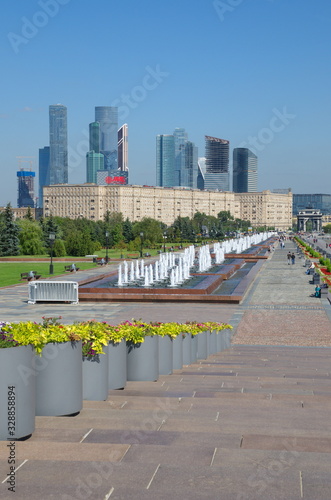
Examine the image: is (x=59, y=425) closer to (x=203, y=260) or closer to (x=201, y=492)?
(x=201, y=492)

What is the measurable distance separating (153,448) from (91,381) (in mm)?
2134

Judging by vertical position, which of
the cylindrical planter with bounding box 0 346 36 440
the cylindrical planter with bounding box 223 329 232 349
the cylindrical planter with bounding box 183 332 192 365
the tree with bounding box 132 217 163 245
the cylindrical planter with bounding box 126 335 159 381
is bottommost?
the cylindrical planter with bounding box 223 329 232 349

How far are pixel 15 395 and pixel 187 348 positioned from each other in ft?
22.8

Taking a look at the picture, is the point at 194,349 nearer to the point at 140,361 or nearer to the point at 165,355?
the point at 165,355

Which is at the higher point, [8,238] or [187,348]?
[8,238]

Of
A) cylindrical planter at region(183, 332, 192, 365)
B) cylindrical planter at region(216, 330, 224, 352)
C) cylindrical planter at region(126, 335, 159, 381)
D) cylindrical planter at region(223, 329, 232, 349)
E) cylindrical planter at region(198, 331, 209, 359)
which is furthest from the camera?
cylindrical planter at region(223, 329, 232, 349)

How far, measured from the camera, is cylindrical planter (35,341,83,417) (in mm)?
6004

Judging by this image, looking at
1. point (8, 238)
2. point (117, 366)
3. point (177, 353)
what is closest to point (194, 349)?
point (177, 353)

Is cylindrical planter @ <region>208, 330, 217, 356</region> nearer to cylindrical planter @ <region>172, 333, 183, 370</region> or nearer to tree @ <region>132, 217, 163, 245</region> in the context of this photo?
cylindrical planter @ <region>172, 333, 183, 370</region>

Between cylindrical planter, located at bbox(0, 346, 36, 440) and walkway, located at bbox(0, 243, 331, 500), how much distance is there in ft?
0.40

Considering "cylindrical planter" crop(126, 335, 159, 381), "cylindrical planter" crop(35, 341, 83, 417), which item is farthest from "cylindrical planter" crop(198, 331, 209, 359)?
"cylindrical planter" crop(35, 341, 83, 417)

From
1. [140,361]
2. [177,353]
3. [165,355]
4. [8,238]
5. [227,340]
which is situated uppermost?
[8,238]

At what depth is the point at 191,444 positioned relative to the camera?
16.2ft

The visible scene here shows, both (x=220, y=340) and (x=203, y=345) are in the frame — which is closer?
(x=203, y=345)
